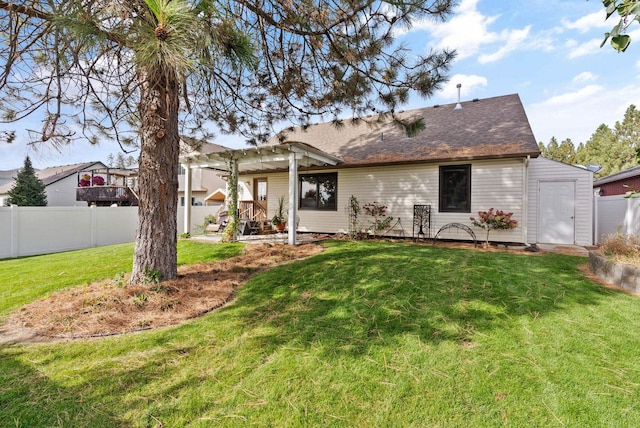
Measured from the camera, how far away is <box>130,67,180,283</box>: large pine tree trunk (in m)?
4.07

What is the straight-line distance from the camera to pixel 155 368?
240 cm

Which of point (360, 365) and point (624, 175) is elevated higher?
point (624, 175)

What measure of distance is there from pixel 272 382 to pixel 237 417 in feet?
1.29

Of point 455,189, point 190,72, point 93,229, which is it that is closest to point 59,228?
point 93,229

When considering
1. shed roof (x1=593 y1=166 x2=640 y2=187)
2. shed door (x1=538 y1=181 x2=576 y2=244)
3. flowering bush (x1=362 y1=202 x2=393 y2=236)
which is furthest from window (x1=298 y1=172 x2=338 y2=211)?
shed roof (x1=593 y1=166 x2=640 y2=187)

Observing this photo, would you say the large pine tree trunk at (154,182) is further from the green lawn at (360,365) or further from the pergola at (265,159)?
the pergola at (265,159)

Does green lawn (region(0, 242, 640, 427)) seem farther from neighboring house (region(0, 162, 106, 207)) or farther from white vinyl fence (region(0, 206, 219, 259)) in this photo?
neighboring house (region(0, 162, 106, 207))

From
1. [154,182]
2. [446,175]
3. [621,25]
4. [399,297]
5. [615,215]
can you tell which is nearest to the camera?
[621,25]

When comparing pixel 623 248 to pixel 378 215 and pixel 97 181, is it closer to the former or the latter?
pixel 378 215

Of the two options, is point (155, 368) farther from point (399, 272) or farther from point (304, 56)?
point (304, 56)

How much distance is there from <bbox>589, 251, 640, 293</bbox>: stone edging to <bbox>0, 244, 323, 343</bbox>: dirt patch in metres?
5.94

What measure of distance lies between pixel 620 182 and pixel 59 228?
Answer: 880 inches

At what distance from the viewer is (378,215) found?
9.55 meters

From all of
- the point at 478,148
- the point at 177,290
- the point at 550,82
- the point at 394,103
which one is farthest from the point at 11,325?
the point at 550,82
